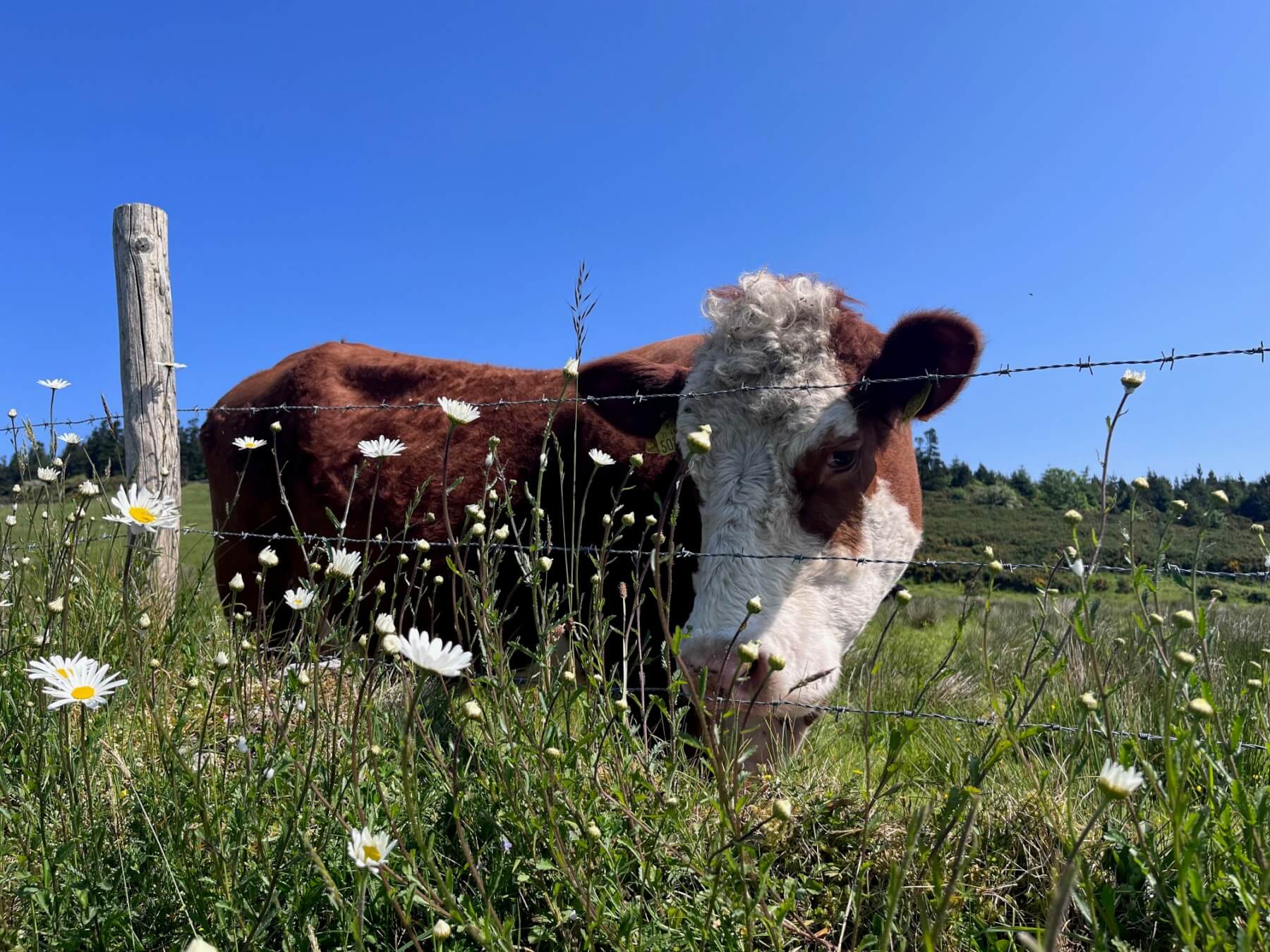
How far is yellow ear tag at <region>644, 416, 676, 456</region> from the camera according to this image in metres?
4.46

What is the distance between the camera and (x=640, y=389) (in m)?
4.52

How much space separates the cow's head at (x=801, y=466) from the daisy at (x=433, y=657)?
1700 mm

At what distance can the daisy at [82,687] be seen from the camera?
1.49 meters

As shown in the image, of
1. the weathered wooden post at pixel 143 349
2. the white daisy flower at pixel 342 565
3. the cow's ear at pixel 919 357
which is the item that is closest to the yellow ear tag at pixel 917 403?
the cow's ear at pixel 919 357

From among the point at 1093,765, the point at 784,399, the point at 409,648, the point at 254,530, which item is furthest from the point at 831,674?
the point at 254,530

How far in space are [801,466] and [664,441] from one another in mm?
1109

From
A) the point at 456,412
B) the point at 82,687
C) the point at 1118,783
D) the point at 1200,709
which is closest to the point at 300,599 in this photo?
the point at 82,687

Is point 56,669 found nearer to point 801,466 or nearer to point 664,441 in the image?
point 801,466

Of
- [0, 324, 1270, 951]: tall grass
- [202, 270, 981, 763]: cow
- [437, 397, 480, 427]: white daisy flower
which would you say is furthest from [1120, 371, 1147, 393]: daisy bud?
[437, 397, 480, 427]: white daisy flower

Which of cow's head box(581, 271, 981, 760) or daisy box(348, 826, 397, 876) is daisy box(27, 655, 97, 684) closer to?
daisy box(348, 826, 397, 876)

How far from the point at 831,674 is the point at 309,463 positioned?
3.89 m

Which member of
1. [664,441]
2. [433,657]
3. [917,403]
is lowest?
[433,657]

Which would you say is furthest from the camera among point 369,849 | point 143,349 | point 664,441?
point 143,349

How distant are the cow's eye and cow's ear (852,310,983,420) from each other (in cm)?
28
